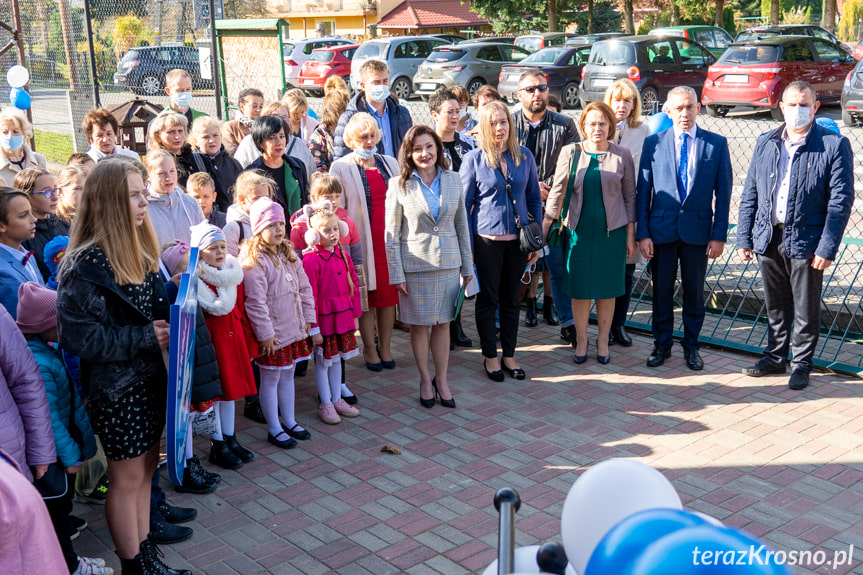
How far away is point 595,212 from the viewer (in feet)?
21.0

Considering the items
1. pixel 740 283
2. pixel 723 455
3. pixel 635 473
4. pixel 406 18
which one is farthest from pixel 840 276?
pixel 406 18

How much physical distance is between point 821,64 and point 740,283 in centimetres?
1441

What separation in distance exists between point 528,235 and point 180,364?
3182 mm

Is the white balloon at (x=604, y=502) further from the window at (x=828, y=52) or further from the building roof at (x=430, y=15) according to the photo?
the building roof at (x=430, y=15)

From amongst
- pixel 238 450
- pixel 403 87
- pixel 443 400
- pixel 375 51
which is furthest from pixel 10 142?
pixel 403 87

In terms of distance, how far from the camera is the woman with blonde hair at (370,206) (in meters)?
6.06

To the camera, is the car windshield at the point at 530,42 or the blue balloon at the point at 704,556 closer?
the blue balloon at the point at 704,556

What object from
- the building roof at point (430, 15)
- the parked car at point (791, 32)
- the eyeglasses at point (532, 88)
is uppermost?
the building roof at point (430, 15)

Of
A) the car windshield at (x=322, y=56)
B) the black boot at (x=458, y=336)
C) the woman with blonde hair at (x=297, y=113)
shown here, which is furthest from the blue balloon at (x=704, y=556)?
the car windshield at (x=322, y=56)

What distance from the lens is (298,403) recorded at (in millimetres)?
5949

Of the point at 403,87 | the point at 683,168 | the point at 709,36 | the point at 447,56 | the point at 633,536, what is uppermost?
the point at 709,36

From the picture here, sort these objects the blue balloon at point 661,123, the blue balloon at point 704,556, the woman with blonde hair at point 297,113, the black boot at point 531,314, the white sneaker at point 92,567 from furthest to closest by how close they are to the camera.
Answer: the woman with blonde hair at point 297,113
the black boot at point 531,314
the blue balloon at point 661,123
the white sneaker at point 92,567
the blue balloon at point 704,556

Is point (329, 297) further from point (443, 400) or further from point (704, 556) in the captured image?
point (704, 556)

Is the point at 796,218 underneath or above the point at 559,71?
underneath
